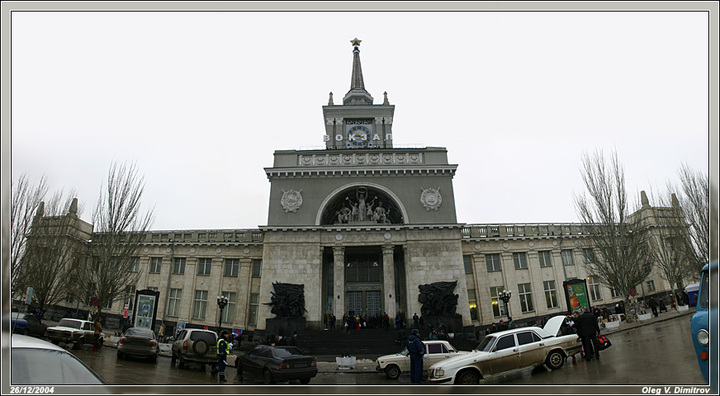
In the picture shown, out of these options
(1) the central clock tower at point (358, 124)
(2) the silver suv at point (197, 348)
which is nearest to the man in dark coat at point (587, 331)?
(2) the silver suv at point (197, 348)

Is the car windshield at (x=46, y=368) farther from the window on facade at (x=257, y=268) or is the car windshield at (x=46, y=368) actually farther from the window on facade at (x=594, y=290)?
the window on facade at (x=594, y=290)

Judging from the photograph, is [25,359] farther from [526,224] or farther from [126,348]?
[526,224]

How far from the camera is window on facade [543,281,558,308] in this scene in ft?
103

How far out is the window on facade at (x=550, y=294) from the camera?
31.4m

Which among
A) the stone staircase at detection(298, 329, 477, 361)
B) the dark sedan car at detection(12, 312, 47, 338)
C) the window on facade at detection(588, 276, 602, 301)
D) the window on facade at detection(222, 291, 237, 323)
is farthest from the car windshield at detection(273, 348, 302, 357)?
the window on facade at detection(588, 276, 602, 301)

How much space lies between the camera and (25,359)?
507cm

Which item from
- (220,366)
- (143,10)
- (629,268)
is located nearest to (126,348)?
(220,366)

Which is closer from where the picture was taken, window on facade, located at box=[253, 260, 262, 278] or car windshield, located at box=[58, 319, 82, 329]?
car windshield, located at box=[58, 319, 82, 329]

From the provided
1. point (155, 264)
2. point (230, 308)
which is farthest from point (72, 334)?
point (155, 264)

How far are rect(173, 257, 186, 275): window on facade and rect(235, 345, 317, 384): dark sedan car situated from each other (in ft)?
73.9

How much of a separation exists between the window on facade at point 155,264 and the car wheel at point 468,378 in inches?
1209

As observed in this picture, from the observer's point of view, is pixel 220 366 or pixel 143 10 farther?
pixel 220 366

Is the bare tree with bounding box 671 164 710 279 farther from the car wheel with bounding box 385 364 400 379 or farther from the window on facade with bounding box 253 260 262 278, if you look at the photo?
the window on facade with bounding box 253 260 262 278

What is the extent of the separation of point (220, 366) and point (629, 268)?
22.8 m
